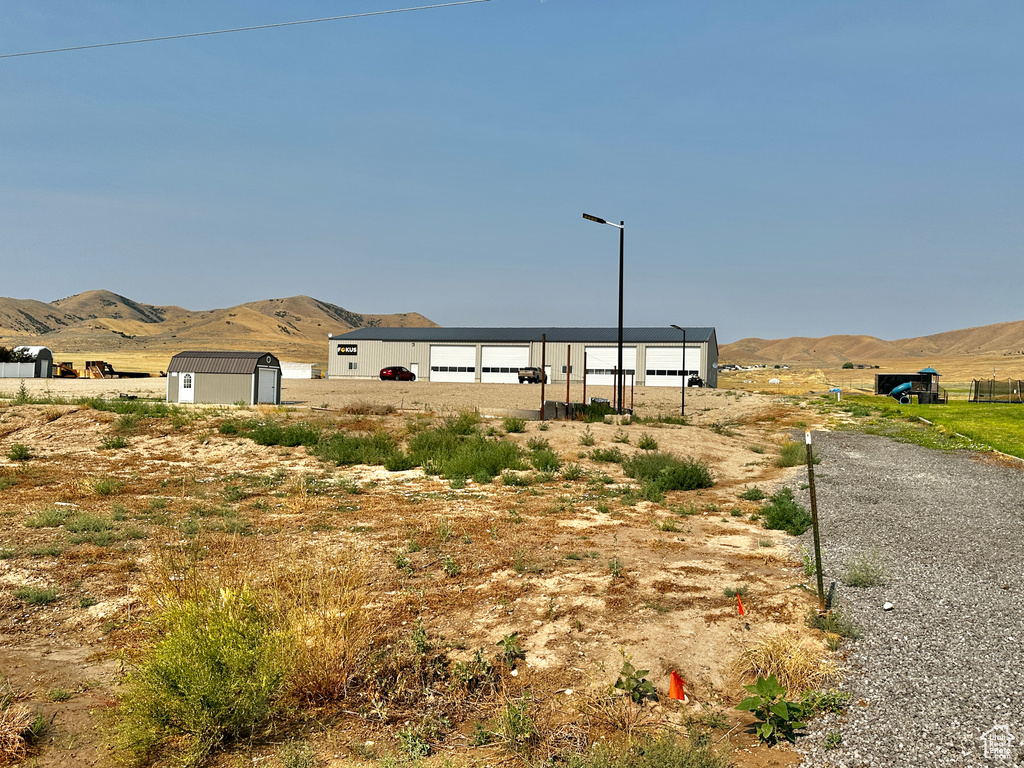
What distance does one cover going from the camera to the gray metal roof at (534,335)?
222 feet

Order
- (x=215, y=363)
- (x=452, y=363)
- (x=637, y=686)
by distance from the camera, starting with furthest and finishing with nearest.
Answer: (x=452, y=363)
(x=215, y=363)
(x=637, y=686)

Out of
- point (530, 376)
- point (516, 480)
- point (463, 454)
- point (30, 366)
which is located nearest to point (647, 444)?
point (463, 454)

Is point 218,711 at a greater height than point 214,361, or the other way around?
point 214,361

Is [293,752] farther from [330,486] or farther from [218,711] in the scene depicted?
[330,486]

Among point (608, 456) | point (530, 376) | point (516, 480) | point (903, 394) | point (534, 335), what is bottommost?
point (516, 480)

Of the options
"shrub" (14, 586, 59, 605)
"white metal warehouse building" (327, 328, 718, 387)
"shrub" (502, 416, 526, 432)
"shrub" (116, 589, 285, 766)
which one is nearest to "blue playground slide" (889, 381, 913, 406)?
"white metal warehouse building" (327, 328, 718, 387)

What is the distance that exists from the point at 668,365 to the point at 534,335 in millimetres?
13771

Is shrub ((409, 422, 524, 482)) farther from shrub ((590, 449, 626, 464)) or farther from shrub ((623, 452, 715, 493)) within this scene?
shrub ((623, 452, 715, 493))

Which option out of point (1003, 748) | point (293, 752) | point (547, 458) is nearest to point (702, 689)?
point (1003, 748)

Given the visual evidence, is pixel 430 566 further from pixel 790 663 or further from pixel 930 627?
pixel 930 627

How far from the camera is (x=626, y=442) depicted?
68.6ft

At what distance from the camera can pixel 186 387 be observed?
3234 centimetres

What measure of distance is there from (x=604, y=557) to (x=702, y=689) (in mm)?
3578

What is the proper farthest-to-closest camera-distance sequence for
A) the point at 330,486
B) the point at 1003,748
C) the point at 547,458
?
the point at 547,458
the point at 330,486
the point at 1003,748
